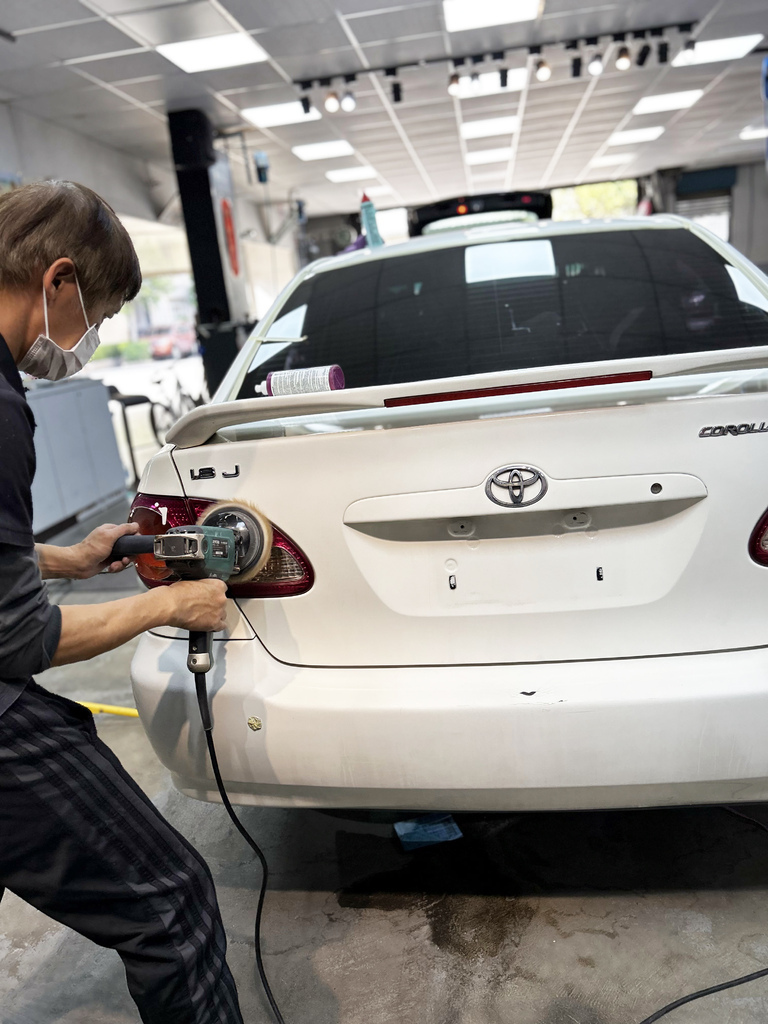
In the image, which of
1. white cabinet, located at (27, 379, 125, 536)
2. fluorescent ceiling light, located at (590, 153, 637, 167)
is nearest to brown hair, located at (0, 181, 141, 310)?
white cabinet, located at (27, 379, 125, 536)

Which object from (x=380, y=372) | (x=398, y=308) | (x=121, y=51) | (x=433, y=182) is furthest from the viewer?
(x=433, y=182)

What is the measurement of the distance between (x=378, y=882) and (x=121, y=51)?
744 cm

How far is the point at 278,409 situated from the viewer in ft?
4.40

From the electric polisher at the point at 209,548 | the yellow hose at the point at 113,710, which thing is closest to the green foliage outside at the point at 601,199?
the yellow hose at the point at 113,710

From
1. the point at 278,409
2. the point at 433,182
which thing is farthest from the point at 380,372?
the point at 433,182

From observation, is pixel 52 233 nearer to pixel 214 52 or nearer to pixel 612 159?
pixel 214 52

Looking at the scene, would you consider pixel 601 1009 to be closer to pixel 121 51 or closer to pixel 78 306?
pixel 78 306

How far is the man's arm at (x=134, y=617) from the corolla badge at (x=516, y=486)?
1.55 ft

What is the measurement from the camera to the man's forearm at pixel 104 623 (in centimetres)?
99

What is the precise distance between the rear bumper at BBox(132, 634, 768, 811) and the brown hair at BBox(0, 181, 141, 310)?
2.40 feet

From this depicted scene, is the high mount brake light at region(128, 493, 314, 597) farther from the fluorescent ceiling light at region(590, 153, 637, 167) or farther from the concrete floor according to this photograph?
the fluorescent ceiling light at region(590, 153, 637, 167)

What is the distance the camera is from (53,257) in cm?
99

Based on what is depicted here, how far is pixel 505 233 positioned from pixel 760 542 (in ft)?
4.50

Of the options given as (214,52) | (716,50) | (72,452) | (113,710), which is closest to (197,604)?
(113,710)
